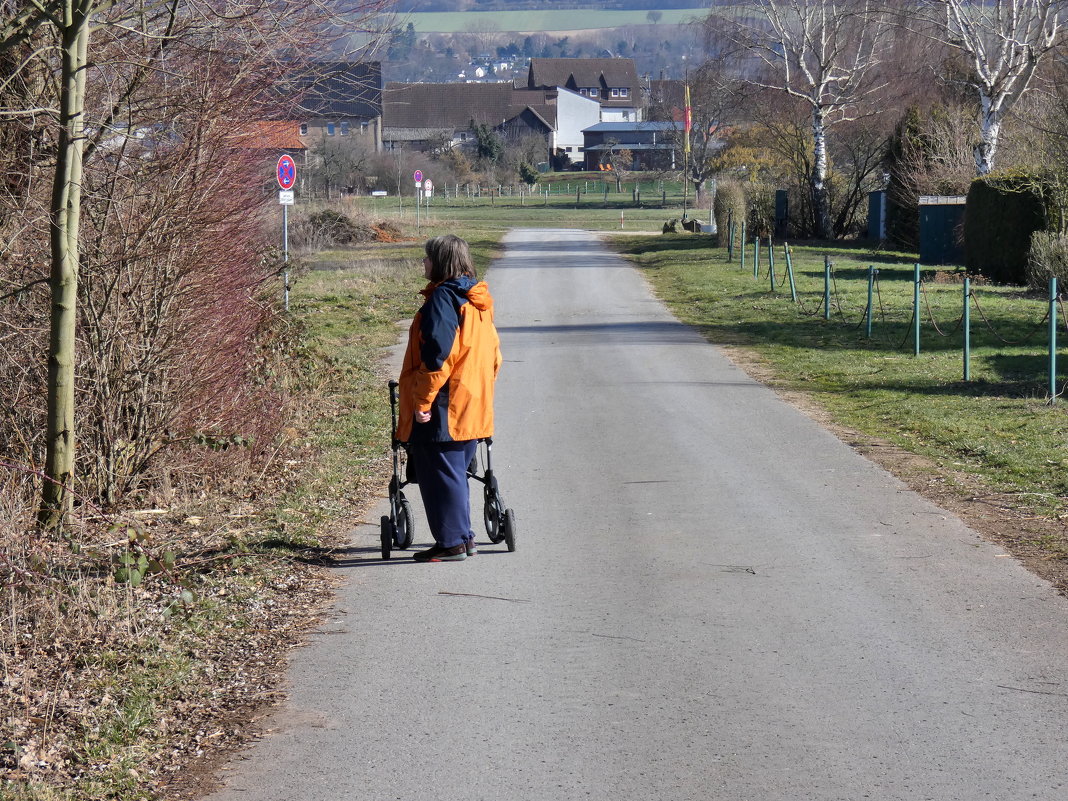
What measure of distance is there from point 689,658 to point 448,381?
210 centimetres

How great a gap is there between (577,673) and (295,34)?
4512 mm

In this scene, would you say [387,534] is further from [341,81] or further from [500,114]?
[500,114]

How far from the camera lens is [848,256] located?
111 feet

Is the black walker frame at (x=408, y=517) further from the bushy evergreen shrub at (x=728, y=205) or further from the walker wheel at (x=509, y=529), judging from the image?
the bushy evergreen shrub at (x=728, y=205)

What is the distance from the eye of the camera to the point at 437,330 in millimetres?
6477

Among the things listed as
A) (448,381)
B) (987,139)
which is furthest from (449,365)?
(987,139)

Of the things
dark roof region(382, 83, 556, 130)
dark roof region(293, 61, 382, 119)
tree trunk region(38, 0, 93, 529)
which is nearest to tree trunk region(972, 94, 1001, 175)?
dark roof region(293, 61, 382, 119)

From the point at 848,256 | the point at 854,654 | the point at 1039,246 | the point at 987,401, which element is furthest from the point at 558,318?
the point at 854,654

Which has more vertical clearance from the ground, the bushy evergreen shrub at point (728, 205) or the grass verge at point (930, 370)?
the bushy evergreen shrub at point (728, 205)

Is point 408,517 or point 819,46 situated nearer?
point 408,517

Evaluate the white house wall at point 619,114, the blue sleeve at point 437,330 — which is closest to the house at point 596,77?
the white house wall at point 619,114

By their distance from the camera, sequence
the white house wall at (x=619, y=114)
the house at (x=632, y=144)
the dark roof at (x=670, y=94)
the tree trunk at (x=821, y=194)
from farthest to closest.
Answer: the white house wall at (x=619, y=114)
the house at (x=632, y=144)
the dark roof at (x=670, y=94)
the tree trunk at (x=821, y=194)

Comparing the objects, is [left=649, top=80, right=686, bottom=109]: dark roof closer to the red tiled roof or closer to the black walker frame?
the red tiled roof

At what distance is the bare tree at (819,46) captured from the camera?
37.9m
